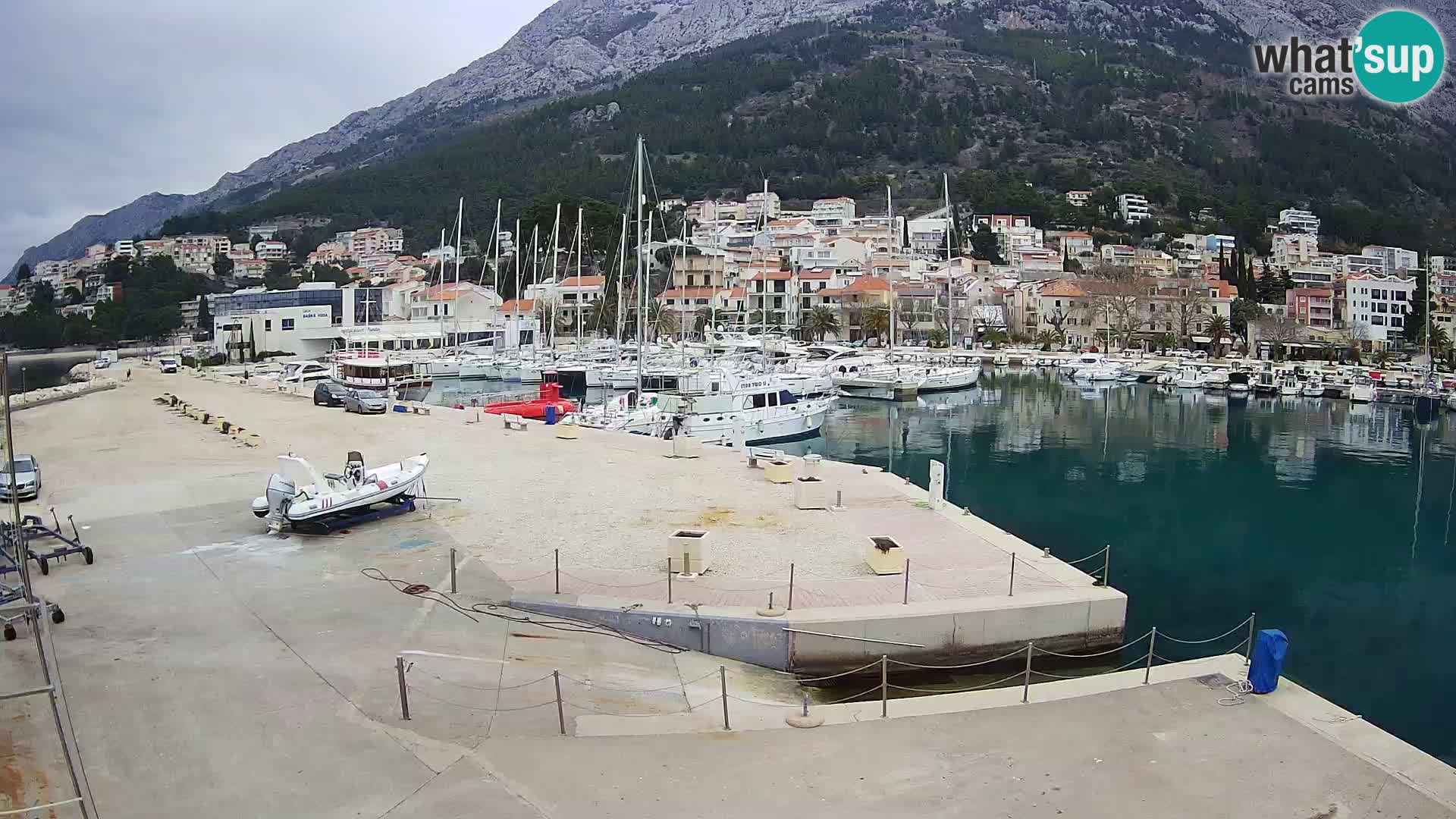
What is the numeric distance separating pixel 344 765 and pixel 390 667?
6.90 feet

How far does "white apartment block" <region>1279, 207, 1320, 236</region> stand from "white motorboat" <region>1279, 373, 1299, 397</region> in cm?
11183

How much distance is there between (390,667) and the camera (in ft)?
29.7

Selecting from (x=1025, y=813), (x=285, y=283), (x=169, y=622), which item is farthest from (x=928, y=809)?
(x=285, y=283)

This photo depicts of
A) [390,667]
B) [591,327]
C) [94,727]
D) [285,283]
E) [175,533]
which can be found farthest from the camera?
[285,283]

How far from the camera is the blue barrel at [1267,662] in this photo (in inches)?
347

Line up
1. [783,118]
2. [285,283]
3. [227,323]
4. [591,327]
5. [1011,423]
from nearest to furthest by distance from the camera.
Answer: [1011,423] → [227,323] → [591,327] → [285,283] → [783,118]

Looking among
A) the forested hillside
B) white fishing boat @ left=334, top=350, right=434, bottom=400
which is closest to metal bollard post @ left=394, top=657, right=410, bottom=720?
white fishing boat @ left=334, top=350, right=434, bottom=400

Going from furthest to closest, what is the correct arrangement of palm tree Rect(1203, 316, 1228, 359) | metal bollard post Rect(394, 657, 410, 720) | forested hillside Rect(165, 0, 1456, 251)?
1. forested hillside Rect(165, 0, 1456, 251)
2. palm tree Rect(1203, 316, 1228, 359)
3. metal bollard post Rect(394, 657, 410, 720)

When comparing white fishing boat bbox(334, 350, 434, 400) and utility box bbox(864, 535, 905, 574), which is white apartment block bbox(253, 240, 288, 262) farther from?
utility box bbox(864, 535, 905, 574)

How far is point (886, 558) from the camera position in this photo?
12797 mm

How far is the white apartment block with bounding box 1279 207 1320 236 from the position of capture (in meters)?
155

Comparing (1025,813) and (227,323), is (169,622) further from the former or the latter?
(227,323)

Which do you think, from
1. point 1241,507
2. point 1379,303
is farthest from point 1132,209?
point 1241,507

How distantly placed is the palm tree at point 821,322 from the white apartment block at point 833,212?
5314cm
